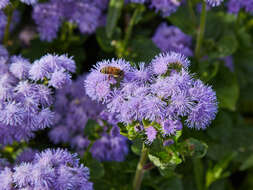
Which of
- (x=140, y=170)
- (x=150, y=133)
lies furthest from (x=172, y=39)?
(x=150, y=133)

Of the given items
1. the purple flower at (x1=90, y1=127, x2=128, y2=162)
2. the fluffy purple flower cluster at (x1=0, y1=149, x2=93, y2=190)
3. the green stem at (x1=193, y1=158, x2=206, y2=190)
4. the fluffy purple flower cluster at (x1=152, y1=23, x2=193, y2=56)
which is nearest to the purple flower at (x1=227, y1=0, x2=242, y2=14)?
the fluffy purple flower cluster at (x1=152, y1=23, x2=193, y2=56)

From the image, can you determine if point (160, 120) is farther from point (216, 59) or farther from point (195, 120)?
point (216, 59)

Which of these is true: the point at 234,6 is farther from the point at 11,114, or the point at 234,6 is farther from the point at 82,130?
the point at 11,114

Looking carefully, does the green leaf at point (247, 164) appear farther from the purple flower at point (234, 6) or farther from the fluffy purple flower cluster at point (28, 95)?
the fluffy purple flower cluster at point (28, 95)

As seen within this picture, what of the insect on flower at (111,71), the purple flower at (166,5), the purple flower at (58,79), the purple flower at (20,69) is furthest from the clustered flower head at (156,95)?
the purple flower at (166,5)

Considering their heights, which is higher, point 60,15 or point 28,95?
point 60,15

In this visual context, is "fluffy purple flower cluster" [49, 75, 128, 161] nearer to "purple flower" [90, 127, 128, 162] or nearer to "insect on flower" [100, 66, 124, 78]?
"purple flower" [90, 127, 128, 162]
